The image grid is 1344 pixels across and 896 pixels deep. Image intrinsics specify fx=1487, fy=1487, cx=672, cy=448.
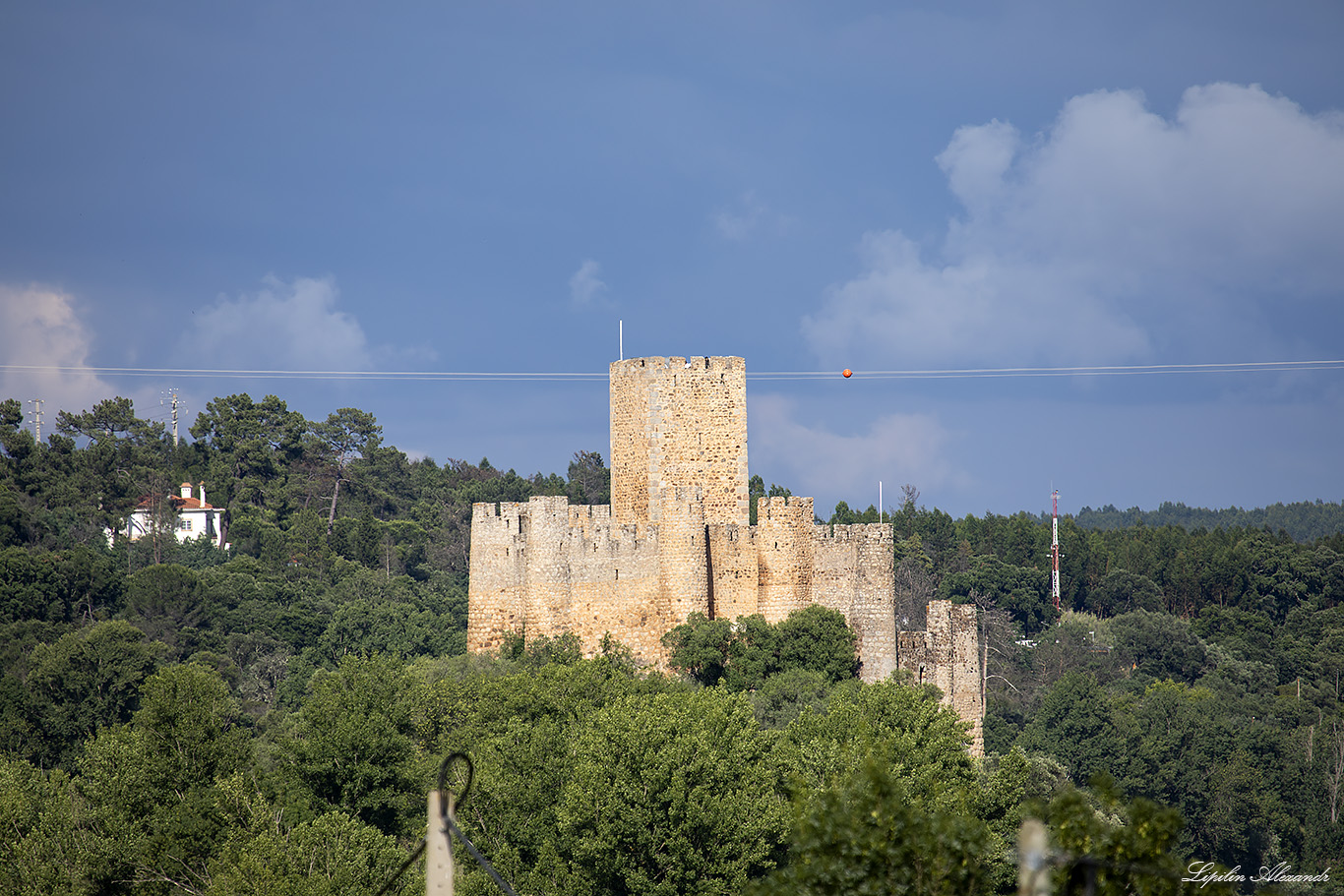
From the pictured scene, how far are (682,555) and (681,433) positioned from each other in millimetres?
3606

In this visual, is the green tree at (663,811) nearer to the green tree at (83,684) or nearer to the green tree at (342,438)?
the green tree at (83,684)

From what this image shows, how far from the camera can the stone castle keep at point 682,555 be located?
39.4 meters

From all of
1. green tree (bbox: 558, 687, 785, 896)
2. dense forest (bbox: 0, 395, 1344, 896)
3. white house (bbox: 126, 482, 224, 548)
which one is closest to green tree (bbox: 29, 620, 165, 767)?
dense forest (bbox: 0, 395, 1344, 896)

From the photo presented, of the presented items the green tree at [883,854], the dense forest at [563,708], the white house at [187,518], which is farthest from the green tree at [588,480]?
the green tree at [883,854]

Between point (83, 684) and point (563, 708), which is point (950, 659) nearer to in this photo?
point (563, 708)

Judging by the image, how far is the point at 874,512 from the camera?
92.1m

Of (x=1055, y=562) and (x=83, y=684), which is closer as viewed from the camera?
(x=83, y=684)

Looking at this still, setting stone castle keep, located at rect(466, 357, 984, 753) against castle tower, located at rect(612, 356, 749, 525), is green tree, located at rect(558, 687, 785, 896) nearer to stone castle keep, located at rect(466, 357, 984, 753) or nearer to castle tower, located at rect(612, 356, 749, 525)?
stone castle keep, located at rect(466, 357, 984, 753)

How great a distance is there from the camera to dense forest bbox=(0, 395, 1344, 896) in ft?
91.8

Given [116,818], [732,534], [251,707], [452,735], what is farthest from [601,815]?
[251,707]

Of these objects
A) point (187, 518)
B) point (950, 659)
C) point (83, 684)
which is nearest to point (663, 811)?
point (950, 659)

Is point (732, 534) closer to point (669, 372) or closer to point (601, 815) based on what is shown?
point (669, 372)

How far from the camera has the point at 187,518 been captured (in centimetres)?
8800

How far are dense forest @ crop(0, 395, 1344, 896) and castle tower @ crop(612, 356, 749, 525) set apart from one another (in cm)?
384
